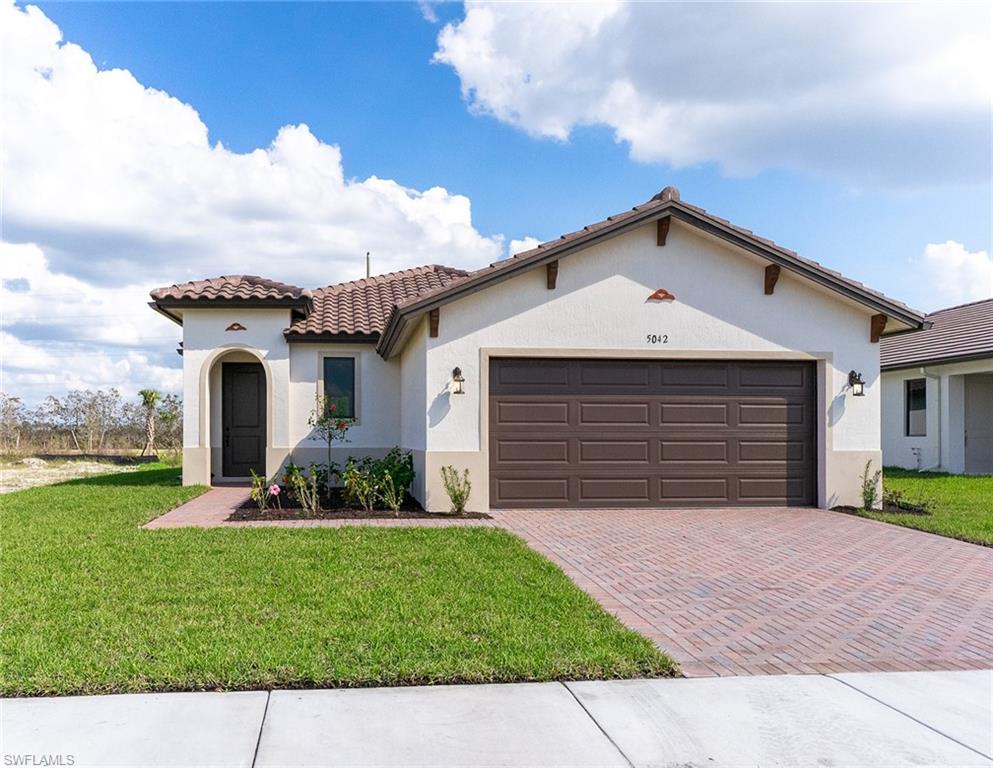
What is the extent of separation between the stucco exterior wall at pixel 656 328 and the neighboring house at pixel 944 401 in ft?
26.4

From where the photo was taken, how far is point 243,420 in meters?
17.1

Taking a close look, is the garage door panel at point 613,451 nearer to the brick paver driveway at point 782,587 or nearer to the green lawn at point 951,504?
the brick paver driveway at point 782,587

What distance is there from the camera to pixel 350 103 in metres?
14.6

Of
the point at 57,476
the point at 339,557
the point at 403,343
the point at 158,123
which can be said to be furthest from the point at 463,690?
the point at 57,476

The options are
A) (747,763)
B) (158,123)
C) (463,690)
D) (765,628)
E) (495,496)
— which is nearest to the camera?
(747,763)

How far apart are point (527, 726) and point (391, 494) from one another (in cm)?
799

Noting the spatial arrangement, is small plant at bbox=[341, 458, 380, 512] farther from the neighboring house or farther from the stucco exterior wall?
the neighboring house

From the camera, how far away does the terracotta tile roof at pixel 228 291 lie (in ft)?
48.7

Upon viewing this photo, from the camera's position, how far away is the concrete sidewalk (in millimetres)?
3715

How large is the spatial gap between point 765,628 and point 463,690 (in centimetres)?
272

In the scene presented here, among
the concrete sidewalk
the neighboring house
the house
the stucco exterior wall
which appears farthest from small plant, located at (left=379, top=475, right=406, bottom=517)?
the neighboring house

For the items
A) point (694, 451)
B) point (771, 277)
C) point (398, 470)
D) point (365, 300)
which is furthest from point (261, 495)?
point (771, 277)

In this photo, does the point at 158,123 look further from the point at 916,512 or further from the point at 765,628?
the point at 916,512

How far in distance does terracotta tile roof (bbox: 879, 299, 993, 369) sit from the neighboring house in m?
0.02
